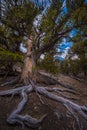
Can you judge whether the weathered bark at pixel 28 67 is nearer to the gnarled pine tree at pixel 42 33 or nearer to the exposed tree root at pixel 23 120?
the gnarled pine tree at pixel 42 33

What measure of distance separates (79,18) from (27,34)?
273 centimetres

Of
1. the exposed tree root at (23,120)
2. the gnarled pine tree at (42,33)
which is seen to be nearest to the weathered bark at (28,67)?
the gnarled pine tree at (42,33)

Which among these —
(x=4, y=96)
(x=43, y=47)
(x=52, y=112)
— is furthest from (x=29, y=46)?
(x=52, y=112)

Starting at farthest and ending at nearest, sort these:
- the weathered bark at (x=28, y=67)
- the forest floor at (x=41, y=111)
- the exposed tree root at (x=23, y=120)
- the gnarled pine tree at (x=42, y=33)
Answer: the weathered bark at (x=28, y=67)
the gnarled pine tree at (x=42, y=33)
the forest floor at (x=41, y=111)
the exposed tree root at (x=23, y=120)

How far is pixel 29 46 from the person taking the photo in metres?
12.1

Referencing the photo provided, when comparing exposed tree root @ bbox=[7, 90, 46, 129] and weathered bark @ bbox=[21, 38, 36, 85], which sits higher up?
weathered bark @ bbox=[21, 38, 36, 85]

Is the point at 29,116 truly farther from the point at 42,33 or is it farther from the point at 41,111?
the point at 42,33

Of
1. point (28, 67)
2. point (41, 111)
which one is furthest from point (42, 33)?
point (41, 111)

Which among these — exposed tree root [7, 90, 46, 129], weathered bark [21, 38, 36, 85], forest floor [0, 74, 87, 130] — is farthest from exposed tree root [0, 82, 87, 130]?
weathered bark [21, 38, 36, 85]

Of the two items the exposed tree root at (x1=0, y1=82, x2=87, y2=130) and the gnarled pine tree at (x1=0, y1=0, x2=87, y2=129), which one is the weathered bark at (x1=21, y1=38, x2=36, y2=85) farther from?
the exposed tree root at (x1=0, y1=82, x2=87, y2=130)

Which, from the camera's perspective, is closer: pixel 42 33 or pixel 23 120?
pixel 23 120

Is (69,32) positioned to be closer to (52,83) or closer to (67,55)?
(52,83)

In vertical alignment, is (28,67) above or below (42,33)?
below

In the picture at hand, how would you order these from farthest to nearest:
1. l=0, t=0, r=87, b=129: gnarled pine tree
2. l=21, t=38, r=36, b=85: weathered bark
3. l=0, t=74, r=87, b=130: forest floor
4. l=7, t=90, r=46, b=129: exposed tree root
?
l=21, t=38, r=36, b=85: weathered bark < l=0, t=0, r=87, b=129: gnarled pine tree < l=0, t=74, r=87, b=130: forest floor < l=7, t=90, r=46, b=129: exposed tree root
